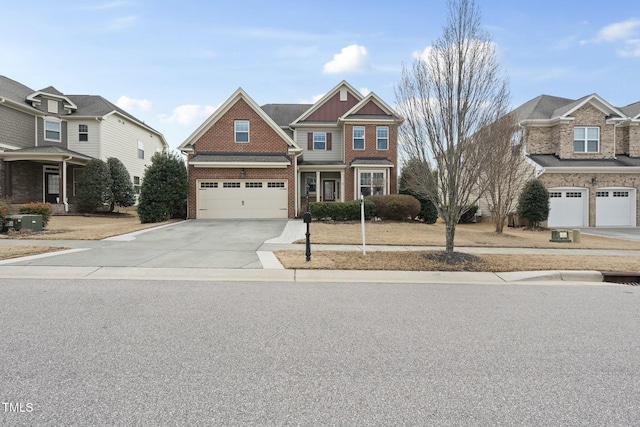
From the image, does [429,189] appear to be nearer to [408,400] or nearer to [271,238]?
[271,238]

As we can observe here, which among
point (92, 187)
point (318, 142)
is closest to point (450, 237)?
point (318, 142)

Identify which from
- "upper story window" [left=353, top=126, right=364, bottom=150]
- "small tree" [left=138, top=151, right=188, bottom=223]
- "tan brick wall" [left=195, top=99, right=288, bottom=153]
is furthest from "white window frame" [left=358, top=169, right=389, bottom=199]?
"small tree" [left=138, top=151, right=188, bottom=223]

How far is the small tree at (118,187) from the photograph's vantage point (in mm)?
25609

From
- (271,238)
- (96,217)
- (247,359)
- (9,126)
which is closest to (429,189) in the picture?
(271,238)

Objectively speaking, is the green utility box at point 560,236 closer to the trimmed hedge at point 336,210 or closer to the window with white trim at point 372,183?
the trimmed hedge at point 336,210

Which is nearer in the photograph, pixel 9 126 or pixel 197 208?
pixel 197 208

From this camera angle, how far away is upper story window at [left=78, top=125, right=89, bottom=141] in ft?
86.7

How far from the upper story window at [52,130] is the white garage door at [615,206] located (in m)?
35.4

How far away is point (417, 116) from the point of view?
32.3 ft

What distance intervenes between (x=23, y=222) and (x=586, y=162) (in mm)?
29525

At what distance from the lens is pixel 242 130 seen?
23.0 meters

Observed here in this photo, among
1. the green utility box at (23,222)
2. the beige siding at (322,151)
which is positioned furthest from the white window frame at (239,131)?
the green utility box at (23,222)

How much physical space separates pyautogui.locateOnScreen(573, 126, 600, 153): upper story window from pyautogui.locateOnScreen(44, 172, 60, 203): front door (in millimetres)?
34547

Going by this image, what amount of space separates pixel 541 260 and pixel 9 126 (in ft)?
95.9
